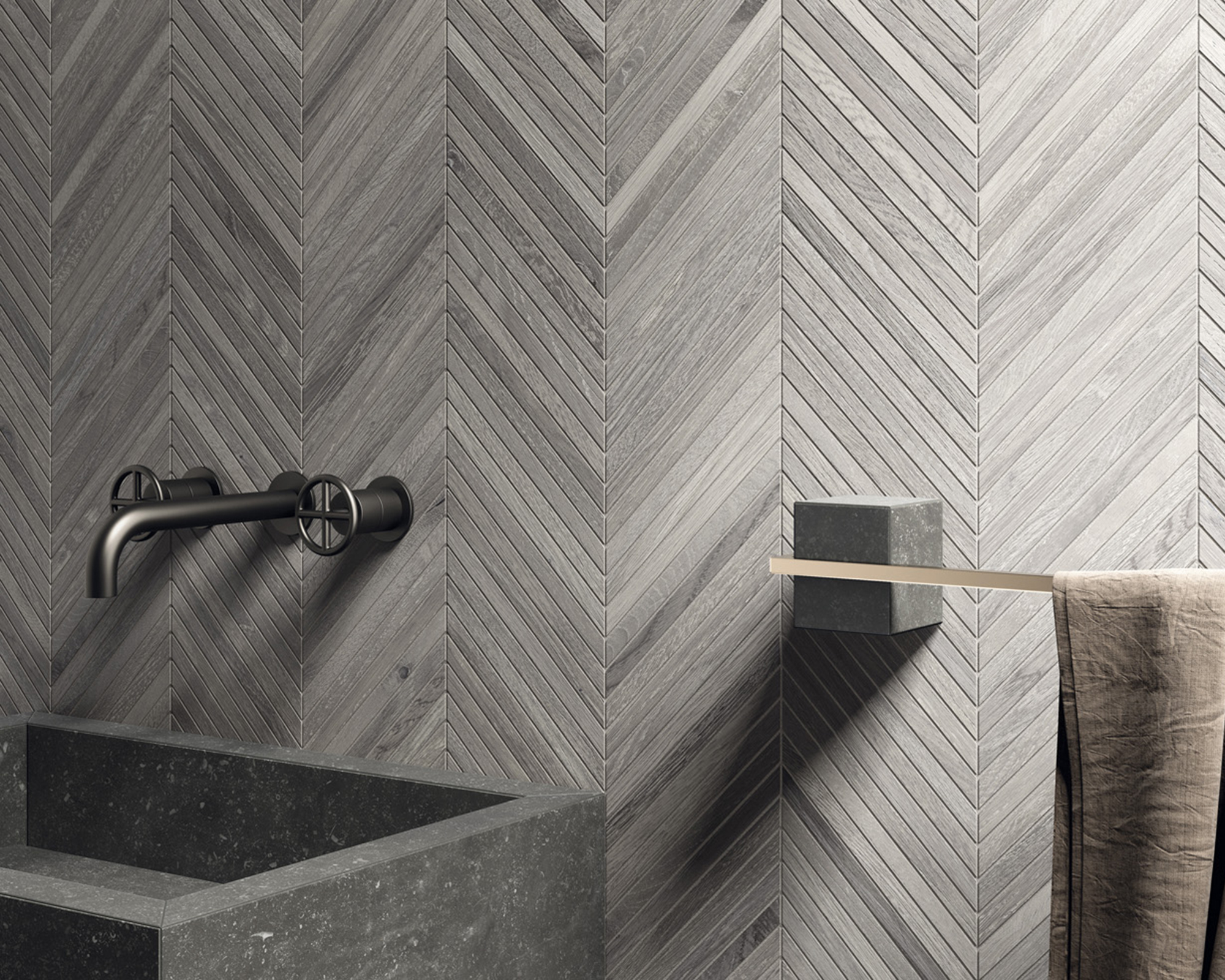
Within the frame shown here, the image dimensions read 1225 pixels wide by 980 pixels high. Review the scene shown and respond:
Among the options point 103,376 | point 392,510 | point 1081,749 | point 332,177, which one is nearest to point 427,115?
point 332,177

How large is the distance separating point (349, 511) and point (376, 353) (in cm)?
19

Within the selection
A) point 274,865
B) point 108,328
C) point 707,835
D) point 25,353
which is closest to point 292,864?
point 274,865

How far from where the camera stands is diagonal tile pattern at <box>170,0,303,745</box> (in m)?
1.49

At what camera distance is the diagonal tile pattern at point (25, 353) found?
1.70 meters

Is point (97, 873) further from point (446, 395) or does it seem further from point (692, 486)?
point (692, 486)

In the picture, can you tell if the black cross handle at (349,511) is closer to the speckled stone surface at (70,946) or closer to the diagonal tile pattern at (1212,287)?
the speckled stone surface at (70,946)

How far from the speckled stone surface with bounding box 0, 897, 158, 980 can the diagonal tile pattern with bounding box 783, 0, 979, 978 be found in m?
0.56

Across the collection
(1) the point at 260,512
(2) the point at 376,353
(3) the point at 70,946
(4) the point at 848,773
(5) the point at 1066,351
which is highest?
(2) the point at 376,353

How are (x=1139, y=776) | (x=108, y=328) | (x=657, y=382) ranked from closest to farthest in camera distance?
(x=1139, y=776)
(x=657, y=382)
(x=108, y=328)

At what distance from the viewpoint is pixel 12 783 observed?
1.58 m

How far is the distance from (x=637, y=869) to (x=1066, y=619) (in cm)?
53

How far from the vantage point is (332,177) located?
1.46 m

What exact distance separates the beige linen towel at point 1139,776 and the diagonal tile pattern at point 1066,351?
135 millimetres

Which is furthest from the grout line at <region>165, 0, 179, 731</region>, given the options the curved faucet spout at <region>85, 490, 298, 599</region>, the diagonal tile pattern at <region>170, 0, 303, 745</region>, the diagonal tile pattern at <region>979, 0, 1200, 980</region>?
the diagonal tile pattern at <region>979, 0, 1200, 980</region>
